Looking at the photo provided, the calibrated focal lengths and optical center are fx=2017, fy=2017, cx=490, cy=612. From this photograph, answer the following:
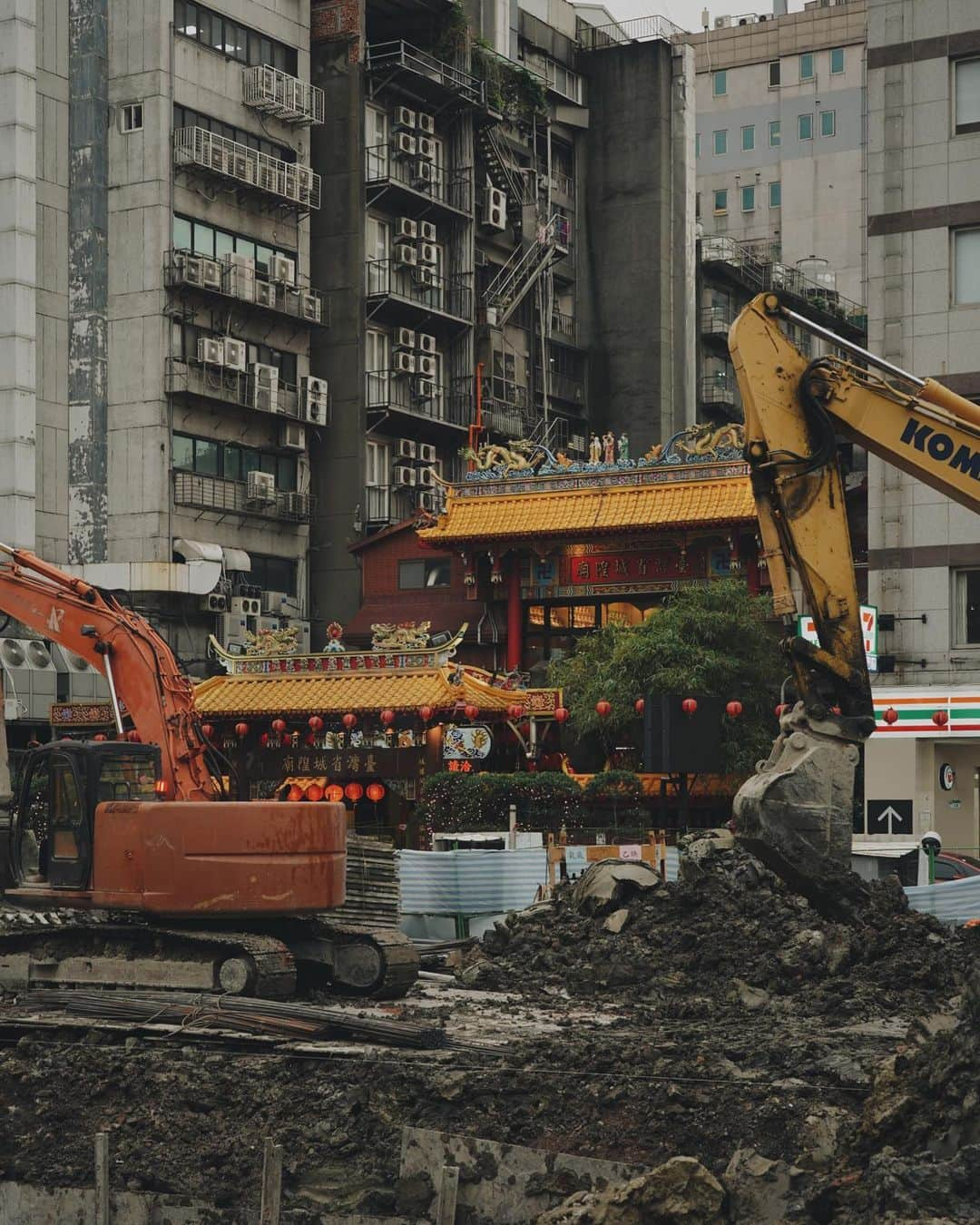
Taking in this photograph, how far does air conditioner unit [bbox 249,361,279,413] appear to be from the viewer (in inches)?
2301

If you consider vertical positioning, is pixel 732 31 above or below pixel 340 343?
above

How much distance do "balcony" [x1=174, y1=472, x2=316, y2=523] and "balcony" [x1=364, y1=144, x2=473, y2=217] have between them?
9831 mm

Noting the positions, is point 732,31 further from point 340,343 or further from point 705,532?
point 705,532

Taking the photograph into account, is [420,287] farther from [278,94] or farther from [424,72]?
[278,94]

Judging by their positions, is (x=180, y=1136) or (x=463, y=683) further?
(x=463, y=683)

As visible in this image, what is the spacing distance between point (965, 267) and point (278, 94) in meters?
26.5

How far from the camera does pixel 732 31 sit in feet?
292

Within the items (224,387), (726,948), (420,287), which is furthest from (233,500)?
(726,948)

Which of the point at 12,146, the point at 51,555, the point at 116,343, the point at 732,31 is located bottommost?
the point at 51,555

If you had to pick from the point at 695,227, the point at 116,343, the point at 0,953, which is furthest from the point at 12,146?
the point at 0,953

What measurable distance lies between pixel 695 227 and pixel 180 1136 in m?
62.6

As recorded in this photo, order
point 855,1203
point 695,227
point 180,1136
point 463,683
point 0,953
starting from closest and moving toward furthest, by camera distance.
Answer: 1. point 855,1203
2. point 180,1136
3. point 0,953
4. point 463,683
5. point 695,227

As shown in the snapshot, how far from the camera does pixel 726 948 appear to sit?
78.7ft

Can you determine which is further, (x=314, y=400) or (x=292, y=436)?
(x=314, y=400)
